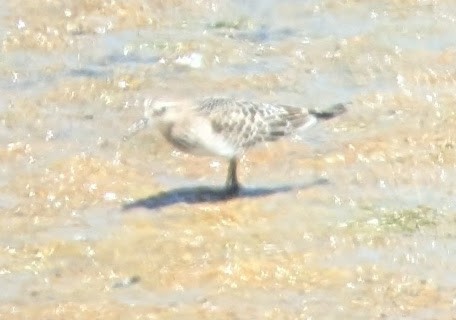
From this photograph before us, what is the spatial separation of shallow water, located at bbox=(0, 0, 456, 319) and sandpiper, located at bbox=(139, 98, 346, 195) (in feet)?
1.03

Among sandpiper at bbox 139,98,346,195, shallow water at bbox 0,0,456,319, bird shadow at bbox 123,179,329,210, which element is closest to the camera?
shallow water at bbox 0,0,456,319

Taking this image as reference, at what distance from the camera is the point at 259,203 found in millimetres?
9625

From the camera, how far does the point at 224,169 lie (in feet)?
34.3

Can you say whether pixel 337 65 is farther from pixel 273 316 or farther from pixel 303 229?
pixel 273 316

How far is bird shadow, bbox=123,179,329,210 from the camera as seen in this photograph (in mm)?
9633

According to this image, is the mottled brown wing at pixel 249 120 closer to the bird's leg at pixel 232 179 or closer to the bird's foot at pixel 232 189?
the bird's leg at pixel 232 179

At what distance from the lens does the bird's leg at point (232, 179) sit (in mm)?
9815

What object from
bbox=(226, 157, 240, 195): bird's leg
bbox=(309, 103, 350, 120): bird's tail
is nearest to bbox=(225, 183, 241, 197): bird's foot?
bbox=(226, 157, 240, 195): bird's leg

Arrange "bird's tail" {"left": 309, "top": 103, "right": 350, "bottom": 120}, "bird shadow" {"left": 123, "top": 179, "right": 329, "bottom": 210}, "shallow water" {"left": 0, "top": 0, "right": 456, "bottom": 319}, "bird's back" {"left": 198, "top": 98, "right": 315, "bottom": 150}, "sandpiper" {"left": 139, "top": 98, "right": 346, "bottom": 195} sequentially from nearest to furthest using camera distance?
"shallow water" {"left": 0, "top": 0, "right": 456, "bottom": 319}
"bird shadow" {"left": 123, "top": 179, "right": 329, "bottom": 210}
"sandpiper" {"left": 139, "top": 98, "right": 346, "bottom": 195}
"bird's back" {"left": 198, "top": 98, "right": 315, "bottom": 150}
"bird's tail" {"left": 309, "top": 103, "right": 350, "bottom": 120}

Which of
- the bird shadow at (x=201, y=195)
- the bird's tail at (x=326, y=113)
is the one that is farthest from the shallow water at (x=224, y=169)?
the bird's tail at (x=326, y=113)

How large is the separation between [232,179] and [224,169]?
0.59 m

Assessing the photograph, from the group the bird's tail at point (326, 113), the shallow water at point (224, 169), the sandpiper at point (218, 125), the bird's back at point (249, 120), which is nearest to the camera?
the shallow water at point (224, 169)

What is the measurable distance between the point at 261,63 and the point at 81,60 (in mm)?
1730

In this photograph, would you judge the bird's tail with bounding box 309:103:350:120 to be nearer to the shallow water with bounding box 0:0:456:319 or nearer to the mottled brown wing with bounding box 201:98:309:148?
the mottled brown wing with bounding box 201:98:309:148
